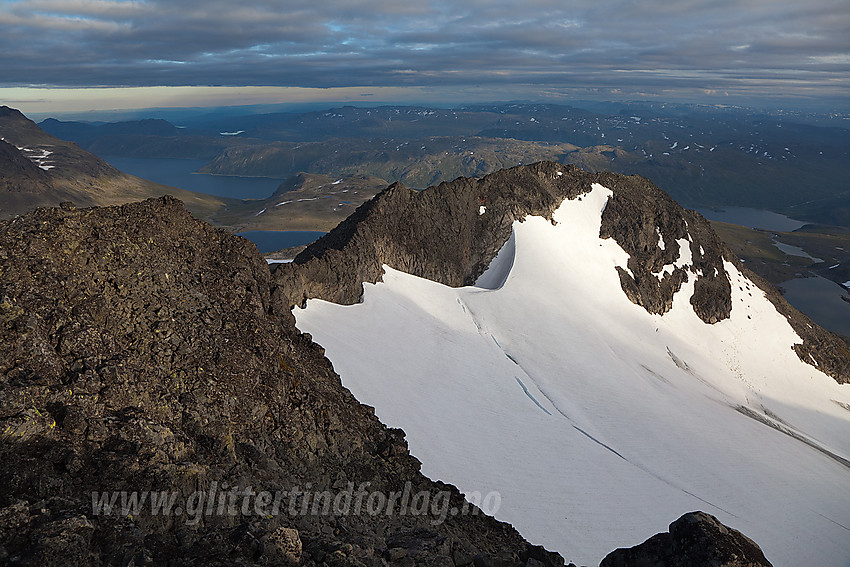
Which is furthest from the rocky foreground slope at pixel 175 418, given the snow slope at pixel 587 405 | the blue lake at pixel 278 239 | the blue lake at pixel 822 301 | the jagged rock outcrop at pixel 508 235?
the blue lake at pixel 822 301

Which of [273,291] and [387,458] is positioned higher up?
[273,291]

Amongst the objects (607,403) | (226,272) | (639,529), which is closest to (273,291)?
(226,272)

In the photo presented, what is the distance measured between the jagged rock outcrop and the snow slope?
2.27 metres

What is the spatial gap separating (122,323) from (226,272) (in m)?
6.64

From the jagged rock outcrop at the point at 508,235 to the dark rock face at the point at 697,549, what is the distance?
3140cm

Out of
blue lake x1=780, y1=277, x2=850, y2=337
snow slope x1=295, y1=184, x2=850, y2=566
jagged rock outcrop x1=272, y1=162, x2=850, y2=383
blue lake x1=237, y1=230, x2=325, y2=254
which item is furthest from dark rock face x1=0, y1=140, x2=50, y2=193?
blue lake x1=780, y1=277, x2=850, y2=337

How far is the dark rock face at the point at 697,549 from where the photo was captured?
11359 mm

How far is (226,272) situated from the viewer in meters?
22.2

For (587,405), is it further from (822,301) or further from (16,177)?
(16,177)

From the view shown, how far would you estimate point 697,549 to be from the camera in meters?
11.6

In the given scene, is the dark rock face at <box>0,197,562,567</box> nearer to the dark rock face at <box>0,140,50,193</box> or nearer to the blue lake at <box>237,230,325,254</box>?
the blue lake at <box>237,230,325,254</box>

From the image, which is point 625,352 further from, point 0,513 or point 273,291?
point 0,513

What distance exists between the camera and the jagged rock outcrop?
49125mm

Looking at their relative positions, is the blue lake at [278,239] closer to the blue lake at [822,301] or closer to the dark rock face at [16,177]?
the dark rock face at [16,177]
